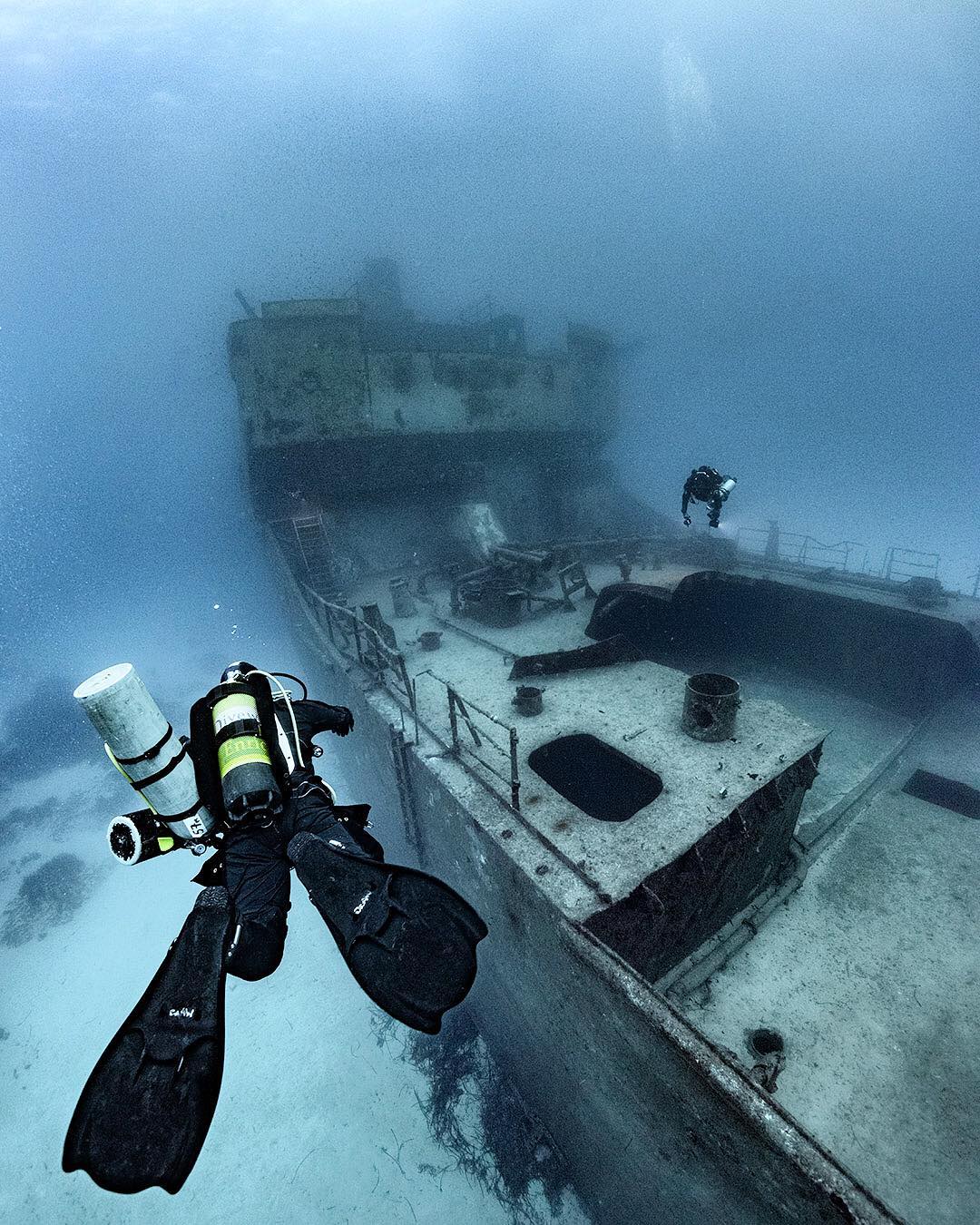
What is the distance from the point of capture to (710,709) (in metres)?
7.57

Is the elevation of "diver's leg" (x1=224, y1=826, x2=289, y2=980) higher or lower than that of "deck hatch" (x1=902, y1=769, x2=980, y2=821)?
higher

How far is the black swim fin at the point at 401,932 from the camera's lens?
90.6 inches

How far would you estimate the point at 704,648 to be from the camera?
13719mm

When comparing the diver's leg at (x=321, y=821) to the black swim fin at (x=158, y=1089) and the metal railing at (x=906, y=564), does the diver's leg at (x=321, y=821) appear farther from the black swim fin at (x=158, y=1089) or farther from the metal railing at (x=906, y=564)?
the metal railing at (x=906, y=564)

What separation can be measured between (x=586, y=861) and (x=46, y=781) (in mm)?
29482

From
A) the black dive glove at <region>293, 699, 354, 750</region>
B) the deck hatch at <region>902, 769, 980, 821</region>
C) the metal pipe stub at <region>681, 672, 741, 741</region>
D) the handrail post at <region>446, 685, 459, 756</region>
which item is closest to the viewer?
the black dive glove at <region>293, 699, 354, 750</region>

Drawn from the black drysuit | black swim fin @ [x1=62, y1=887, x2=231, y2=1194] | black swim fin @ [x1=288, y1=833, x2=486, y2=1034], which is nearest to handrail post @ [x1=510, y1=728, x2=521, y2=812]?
the black drysuit

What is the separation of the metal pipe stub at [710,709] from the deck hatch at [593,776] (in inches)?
44.4

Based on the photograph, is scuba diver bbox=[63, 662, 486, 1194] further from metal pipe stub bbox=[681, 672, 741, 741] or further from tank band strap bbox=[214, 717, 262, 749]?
metal pipe stub bbox=[681, 672, 741, 741]

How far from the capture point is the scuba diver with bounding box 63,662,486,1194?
6.91ft

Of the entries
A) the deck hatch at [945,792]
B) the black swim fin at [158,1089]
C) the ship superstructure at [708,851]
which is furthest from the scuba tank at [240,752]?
the deck hatch at [945,792]

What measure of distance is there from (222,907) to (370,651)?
29.7 feet

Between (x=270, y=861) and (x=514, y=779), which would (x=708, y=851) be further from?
(x=270, y=861)

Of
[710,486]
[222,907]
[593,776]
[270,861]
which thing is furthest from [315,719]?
[710,486]
